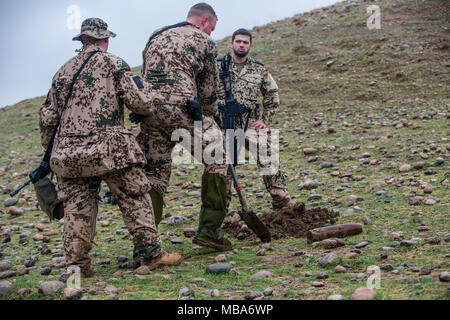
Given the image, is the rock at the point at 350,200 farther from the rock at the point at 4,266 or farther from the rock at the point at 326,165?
the rock at the point at 4,266

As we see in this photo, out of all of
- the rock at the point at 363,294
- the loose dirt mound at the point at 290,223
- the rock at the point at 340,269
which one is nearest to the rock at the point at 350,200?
the loose dirt mound at the point at 290,223

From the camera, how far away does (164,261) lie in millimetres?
4953

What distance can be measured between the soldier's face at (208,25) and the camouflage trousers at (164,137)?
1.12m

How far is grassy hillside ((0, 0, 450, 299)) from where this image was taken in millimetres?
4195

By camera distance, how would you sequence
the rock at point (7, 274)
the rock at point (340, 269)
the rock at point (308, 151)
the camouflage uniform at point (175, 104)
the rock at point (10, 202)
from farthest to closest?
1. the rock at point (308, 151)
2. the rock at point (10, 202)
3. the camouflage uniform at point (175, 104)
4. the rock at point (7, 274)
5. the rock at point (340, 269)

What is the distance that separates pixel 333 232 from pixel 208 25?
2.85 metres

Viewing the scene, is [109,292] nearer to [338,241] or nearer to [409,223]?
[338,241]

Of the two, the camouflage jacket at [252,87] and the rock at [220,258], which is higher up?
the camouflage jacket at [252,87]

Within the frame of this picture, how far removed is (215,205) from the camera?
5410 mm

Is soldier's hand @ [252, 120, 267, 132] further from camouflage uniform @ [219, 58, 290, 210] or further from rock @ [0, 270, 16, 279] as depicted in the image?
rock @ [0, 270, 16, 279]

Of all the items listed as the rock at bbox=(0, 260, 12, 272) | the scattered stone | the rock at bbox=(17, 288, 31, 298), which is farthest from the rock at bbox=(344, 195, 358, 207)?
the rock at bbox=(0, 260, 12, 272)

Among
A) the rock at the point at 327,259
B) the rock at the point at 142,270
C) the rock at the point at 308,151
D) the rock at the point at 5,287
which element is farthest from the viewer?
the rock at the point at 308,151

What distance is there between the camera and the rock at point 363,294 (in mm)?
3268

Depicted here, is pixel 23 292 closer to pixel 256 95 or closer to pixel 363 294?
pixel 363 294
